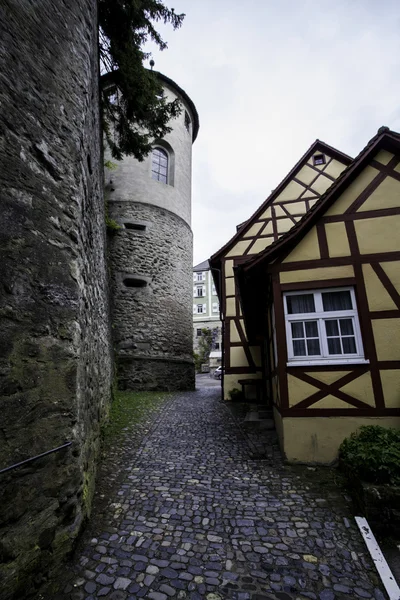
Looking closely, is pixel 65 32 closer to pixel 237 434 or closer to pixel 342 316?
pixel 342 316

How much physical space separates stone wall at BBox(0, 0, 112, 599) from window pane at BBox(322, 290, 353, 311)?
3666 millimetres

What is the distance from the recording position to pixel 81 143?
11.6ft

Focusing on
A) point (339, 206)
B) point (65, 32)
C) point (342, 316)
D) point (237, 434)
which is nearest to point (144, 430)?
point (237, 434)

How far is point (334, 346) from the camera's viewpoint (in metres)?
4.57

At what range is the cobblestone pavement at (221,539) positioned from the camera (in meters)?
2.29

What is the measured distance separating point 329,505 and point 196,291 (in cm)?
3415

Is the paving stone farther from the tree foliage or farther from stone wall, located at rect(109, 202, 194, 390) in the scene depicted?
stone wall, located at rect(109, 202, 194, 390)

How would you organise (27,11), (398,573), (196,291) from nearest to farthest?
1. (398,573)
2. (27,11)
3. (196,291)

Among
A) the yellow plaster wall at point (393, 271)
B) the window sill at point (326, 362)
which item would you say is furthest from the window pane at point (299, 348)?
the yellow plaster wall at point (393, 271)

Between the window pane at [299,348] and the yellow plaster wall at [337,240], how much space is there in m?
1.48

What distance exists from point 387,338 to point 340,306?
77 centimetres

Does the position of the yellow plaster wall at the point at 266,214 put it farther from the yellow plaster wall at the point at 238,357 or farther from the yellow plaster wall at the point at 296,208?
the yellow plaster wall at the point at 238,357

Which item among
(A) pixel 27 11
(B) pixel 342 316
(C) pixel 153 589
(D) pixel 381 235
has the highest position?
(A) pixel 27 11

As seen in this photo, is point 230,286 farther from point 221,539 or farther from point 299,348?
point 221,539
